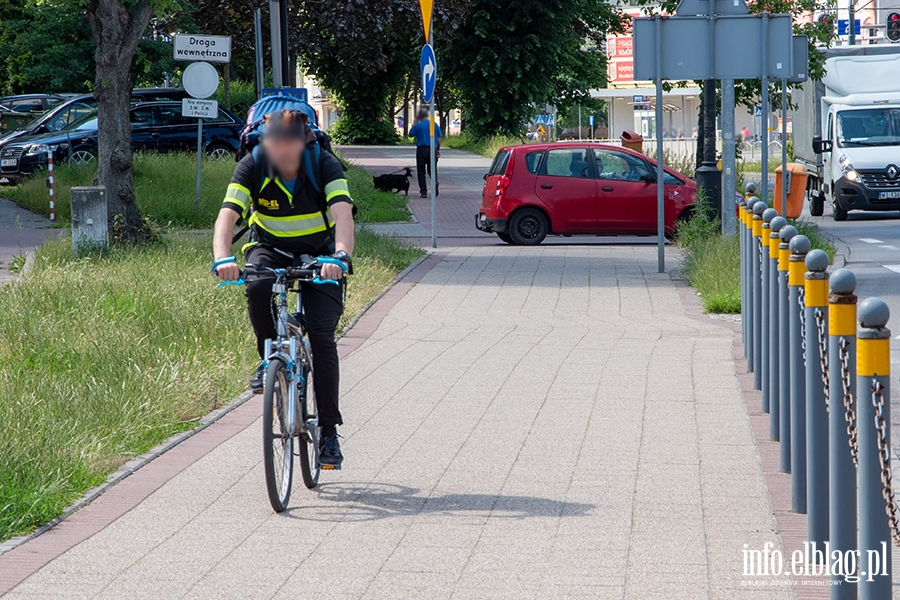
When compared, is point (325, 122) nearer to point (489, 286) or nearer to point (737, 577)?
point (489, 286)

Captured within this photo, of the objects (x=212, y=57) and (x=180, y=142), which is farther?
(x=180, y=142)

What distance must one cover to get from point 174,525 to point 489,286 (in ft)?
28.6

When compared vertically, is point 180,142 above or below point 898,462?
above

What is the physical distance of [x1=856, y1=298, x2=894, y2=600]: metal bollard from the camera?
337cm

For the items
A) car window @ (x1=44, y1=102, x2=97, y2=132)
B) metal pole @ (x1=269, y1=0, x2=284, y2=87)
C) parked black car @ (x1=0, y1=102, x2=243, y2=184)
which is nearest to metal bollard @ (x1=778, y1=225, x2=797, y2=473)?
metal pole @ (x1=269, y1=0, x2=284, y2=87)

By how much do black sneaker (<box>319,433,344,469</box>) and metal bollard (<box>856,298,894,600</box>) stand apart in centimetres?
283

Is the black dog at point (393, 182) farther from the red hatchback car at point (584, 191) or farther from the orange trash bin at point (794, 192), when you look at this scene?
the orange trash bin at point (794, 192)

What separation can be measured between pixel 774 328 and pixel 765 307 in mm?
658

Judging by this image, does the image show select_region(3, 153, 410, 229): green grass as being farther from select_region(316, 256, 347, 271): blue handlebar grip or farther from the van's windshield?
select_region(316, 256, 347, 271): blue handlebar grip

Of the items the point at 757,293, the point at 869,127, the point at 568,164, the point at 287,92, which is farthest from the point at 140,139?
the point at 757,293

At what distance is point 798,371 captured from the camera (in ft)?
16.9

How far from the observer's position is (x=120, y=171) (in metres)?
16.2

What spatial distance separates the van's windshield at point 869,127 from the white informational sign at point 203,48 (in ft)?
37.7

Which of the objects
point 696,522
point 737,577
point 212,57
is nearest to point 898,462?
point 696,522
